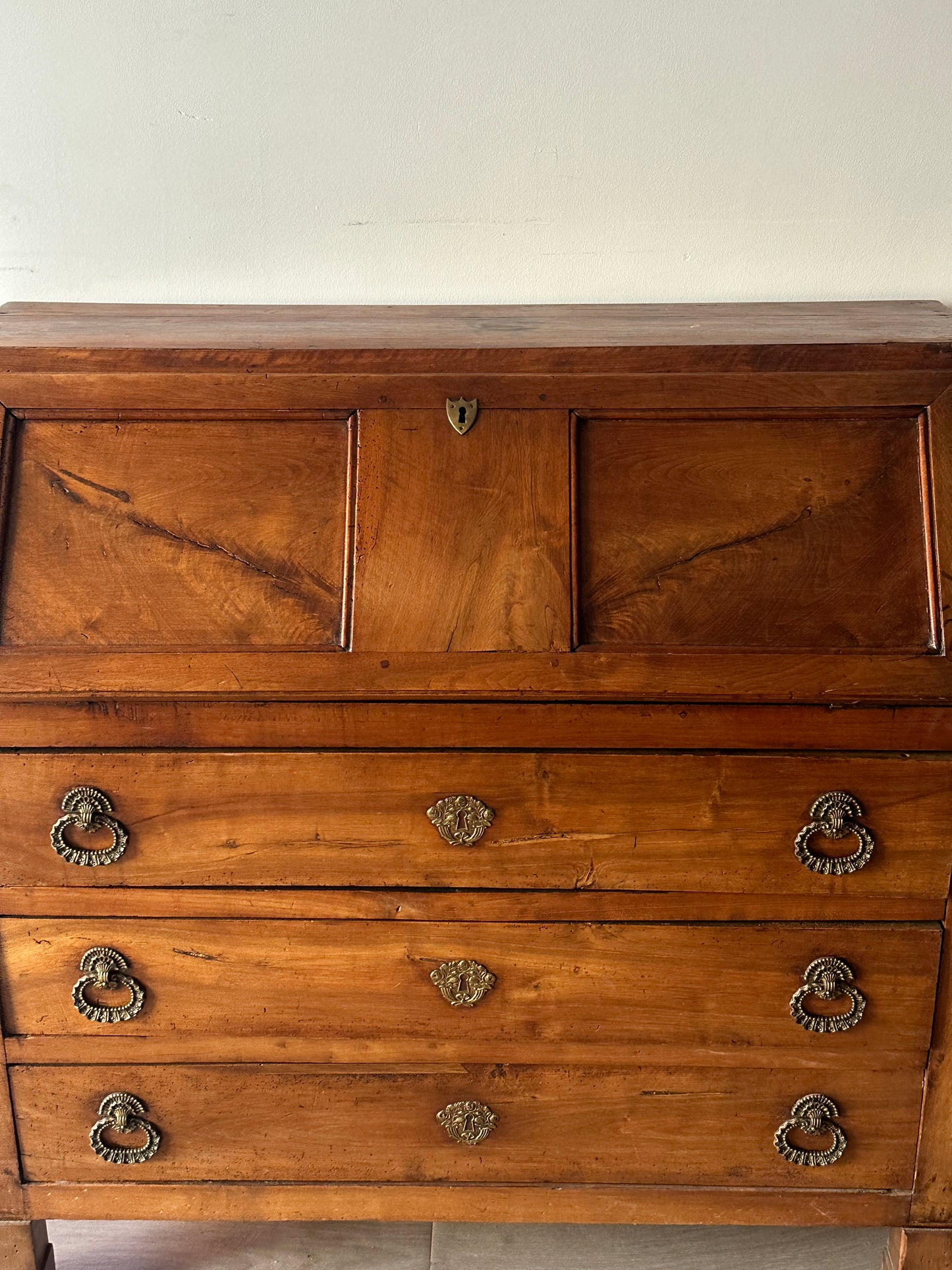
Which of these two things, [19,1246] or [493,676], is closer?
[493,676]

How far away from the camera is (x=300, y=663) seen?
58.3 inches

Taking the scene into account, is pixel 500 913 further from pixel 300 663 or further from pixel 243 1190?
pixel 243 1190

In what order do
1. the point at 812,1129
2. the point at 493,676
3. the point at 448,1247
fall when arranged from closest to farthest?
the point at 493,676 → the point at 812,1129 → the point at 448,1247

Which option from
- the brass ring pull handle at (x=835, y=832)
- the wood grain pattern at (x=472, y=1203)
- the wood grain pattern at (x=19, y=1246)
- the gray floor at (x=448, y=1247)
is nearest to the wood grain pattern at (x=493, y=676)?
the brass ring pull handle at (x=835, y=832)

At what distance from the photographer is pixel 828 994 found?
153 centimetres

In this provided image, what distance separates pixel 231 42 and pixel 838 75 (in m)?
1.22

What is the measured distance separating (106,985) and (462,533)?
0.90 metres

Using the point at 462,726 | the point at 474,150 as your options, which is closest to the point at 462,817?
the point at 462,726

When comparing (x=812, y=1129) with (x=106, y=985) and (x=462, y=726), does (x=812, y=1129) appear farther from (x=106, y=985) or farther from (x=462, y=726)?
(x=106, y=985)

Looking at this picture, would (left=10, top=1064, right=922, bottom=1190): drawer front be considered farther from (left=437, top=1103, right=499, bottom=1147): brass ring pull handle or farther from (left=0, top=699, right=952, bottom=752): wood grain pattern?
(left=0, top=699, right=952, bottom=752): wood grain pattern

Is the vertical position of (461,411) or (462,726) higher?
(461,411)

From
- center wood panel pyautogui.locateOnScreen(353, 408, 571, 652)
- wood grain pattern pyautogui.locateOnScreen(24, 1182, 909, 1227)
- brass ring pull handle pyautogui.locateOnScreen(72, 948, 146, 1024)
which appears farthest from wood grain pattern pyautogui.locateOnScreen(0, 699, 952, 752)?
wood grain pattern pyautogui.locateOnScreen(24, 1182, 909, 1227)

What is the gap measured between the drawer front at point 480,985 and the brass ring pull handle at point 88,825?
0.12 meters

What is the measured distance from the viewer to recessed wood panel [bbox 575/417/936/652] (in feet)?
4.91
